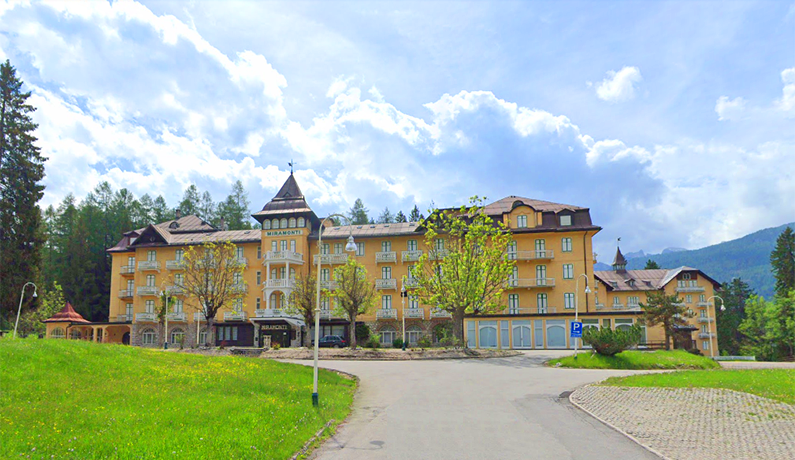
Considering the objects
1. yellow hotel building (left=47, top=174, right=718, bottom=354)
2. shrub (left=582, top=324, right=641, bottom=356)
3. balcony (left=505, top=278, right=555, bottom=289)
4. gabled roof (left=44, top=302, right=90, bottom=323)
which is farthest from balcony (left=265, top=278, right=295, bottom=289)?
shrub (left=582, top=324, right=641, bottom=356)

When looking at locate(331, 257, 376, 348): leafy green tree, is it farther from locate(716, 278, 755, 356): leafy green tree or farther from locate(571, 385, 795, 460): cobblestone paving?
locate(716, 278, 755, 356): leafy green tree

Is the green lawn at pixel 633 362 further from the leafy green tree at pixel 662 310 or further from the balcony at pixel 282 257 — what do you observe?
the balcony at pixel 282 257

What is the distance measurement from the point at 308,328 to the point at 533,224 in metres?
25.1

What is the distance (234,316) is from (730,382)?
2024 inches

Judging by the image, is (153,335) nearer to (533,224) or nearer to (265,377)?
(533,224)

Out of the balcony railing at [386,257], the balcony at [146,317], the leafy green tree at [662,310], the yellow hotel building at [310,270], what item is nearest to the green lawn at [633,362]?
the leafy green tree at [662,310]

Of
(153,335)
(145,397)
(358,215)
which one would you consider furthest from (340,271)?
(358,215)

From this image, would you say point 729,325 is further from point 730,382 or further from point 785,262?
point 730,382

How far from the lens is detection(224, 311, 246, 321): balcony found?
62062 millimetres

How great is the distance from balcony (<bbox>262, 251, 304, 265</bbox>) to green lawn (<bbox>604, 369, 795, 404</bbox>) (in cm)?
4188

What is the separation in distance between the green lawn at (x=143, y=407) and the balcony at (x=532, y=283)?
39276 mm

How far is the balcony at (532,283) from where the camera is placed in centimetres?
5681

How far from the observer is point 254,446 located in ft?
34.8

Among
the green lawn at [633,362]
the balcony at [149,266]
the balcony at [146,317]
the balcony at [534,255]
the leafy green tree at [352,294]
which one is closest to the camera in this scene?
the green lawn at [633,362]
